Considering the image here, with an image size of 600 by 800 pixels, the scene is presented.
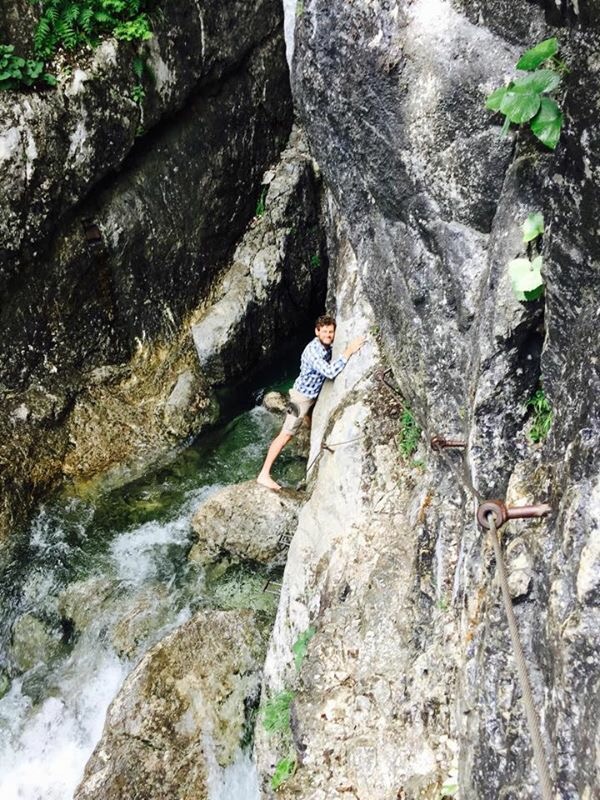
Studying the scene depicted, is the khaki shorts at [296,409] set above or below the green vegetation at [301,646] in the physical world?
above

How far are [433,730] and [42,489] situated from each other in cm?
653

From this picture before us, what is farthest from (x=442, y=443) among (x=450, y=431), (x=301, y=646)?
(x=301, y=646)

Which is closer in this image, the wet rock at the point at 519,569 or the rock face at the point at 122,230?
the wet rock at the point at 519,569

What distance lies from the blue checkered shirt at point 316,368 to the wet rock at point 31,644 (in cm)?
410

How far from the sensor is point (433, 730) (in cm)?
479

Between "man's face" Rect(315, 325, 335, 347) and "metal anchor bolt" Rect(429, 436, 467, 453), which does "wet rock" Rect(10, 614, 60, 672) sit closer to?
"man's face" Rect(315, 325, 335, 347)

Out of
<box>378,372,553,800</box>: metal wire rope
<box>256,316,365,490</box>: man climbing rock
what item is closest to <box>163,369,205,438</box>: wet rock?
<box>256,316,365,490</box>: man climbing rock

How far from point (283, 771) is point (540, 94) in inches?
200

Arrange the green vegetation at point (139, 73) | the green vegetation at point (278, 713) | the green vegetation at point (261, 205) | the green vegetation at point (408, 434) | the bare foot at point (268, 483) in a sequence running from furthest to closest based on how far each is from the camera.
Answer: the green vegetation at point (261, 205) → the green vegetation at point (139, 73) → the bare foot at point (268, 483) → the green vegetation at point (408, 434) → the green vegetation at point (278, 713)

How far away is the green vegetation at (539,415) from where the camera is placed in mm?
4230

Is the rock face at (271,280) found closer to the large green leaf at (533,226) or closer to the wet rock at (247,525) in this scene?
the wet rock at (247,525)

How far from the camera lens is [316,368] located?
325 inches

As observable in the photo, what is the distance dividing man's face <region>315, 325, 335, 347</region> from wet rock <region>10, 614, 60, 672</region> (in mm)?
4643

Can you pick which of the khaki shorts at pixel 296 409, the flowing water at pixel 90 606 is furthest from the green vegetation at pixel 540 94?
the flowing water at pixel 90 606
